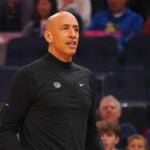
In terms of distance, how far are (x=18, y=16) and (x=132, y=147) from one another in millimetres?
3708

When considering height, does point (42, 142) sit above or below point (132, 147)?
above

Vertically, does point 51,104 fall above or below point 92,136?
above

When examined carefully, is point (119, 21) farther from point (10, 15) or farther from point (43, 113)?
point (43, 113)

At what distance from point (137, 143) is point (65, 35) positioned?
8.76 ft

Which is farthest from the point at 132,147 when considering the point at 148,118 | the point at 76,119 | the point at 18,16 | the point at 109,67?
the point at 18,16

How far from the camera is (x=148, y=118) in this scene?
21.5 feet

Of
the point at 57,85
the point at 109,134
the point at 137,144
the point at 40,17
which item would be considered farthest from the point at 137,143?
the point at 40,17

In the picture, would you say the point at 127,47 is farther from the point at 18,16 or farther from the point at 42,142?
the point at 42,142

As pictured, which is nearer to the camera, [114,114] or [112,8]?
[114,114]

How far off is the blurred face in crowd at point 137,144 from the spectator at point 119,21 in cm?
242

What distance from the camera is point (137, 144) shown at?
17.9ft

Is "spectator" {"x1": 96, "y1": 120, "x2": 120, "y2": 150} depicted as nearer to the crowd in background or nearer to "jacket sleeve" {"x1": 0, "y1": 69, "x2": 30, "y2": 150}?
the crowd in background

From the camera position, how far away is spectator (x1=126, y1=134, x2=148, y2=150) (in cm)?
545

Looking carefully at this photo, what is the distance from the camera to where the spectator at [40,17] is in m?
7.62
